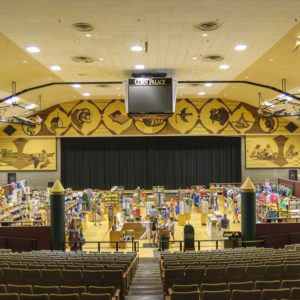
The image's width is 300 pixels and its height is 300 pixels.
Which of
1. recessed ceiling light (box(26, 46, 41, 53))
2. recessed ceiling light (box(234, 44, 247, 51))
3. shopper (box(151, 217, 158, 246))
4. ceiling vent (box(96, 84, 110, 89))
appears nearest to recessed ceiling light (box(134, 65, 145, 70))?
recessed ceiling light (box(234, 44, 247, 51))

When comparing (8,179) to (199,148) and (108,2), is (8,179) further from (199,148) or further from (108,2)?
(108,2)

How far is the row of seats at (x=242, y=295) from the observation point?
5.61 m

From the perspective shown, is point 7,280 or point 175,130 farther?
point 175,130

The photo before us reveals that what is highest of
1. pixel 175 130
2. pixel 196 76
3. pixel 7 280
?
pixel 196 76

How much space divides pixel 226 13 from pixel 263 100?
1895cm

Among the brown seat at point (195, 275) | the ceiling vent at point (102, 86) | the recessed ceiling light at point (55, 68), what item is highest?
the ceiling vent at point (102, 86)

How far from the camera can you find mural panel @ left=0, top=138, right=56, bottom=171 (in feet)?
107

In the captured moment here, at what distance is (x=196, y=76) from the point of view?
22.4 meters

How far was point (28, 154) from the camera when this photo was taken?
3272cm

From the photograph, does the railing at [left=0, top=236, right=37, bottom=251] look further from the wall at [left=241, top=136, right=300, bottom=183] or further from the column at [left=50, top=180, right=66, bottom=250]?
the wall at [left=241, top=136, right=300, bottom=183]

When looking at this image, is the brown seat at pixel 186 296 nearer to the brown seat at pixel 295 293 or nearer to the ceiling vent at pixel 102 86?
the brown seat at pixel 295 293

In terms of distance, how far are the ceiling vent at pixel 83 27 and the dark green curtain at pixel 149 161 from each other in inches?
938

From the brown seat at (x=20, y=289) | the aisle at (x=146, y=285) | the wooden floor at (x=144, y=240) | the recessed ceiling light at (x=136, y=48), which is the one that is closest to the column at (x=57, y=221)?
the wooden floor at (x=144, y=240)

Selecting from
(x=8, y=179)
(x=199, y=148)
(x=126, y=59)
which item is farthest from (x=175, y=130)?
(x=126, y=59)
